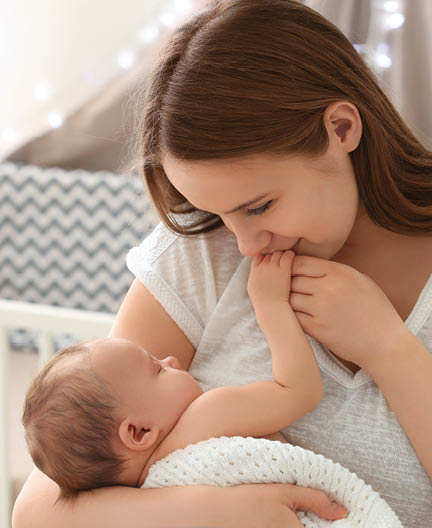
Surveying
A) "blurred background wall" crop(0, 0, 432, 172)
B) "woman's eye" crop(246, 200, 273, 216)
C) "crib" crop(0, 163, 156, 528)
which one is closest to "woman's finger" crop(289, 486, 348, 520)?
"woman's eye" crop(246, 200, 273, 216)

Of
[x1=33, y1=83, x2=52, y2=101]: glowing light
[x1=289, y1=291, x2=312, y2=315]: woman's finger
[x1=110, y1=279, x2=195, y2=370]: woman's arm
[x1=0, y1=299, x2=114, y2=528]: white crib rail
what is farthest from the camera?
[x1=33, y1=83, x2=52, y2=101]: glowing light

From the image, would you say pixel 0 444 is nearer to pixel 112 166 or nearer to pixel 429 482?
pixel 429 482

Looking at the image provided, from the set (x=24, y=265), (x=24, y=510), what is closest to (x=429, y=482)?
(x=24, y=510)

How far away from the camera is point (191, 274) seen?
114 cm

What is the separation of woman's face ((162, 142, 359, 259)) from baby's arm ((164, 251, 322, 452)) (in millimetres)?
115

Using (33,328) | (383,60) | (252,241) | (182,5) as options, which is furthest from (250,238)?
(182,5)

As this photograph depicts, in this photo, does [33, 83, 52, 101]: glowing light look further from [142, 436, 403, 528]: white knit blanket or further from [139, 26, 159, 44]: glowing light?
[142, 436, 403, 528]: white knit blanket

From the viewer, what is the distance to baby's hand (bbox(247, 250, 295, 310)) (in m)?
1.02

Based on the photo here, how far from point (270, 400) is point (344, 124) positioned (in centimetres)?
38

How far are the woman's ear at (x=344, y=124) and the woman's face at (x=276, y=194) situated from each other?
1 centimetres

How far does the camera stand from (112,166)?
2.39 metres

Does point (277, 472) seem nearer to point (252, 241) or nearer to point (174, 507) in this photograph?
point (174, 507)

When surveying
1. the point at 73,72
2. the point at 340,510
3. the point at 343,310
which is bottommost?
the point at 340,510

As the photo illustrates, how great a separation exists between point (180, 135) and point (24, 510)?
550 mm
